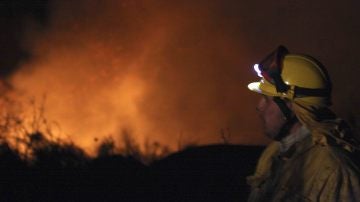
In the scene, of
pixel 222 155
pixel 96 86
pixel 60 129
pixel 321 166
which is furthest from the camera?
pixel 96 86

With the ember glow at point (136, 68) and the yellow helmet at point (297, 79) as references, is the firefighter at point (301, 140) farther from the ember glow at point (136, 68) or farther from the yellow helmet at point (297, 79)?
the ember glow at point (136, 68)

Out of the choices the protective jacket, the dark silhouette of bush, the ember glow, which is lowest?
the protective jacket

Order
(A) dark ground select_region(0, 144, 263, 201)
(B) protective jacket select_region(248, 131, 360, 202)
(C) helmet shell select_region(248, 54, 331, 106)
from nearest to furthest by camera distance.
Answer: (B) protective jacket select_region(248, 131, 360, 202) → (C) helmet shell select_region(248, 54, 331, 106) → (A) dark ground select_region(0, 144, 263, 201)

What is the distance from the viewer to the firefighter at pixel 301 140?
294 cm

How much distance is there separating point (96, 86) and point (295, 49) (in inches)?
128

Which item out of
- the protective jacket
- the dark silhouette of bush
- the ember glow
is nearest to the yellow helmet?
the protective jacket

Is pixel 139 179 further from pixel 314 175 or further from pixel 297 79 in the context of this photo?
pixel 314 175

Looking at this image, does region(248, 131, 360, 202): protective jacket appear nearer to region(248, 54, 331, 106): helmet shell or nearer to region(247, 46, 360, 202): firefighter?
region(247, 46, 360, 202): firefighter

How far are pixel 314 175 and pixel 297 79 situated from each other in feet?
2.30

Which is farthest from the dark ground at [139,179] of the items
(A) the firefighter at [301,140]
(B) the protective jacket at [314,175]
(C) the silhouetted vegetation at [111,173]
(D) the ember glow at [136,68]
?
(B) the protective jacket at [314,175]

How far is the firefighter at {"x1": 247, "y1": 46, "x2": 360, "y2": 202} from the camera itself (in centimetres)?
294

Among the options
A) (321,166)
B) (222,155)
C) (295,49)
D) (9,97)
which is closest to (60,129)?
(9,97)

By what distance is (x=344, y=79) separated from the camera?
970cm

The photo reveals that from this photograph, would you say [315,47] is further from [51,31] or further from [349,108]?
[51,31]
